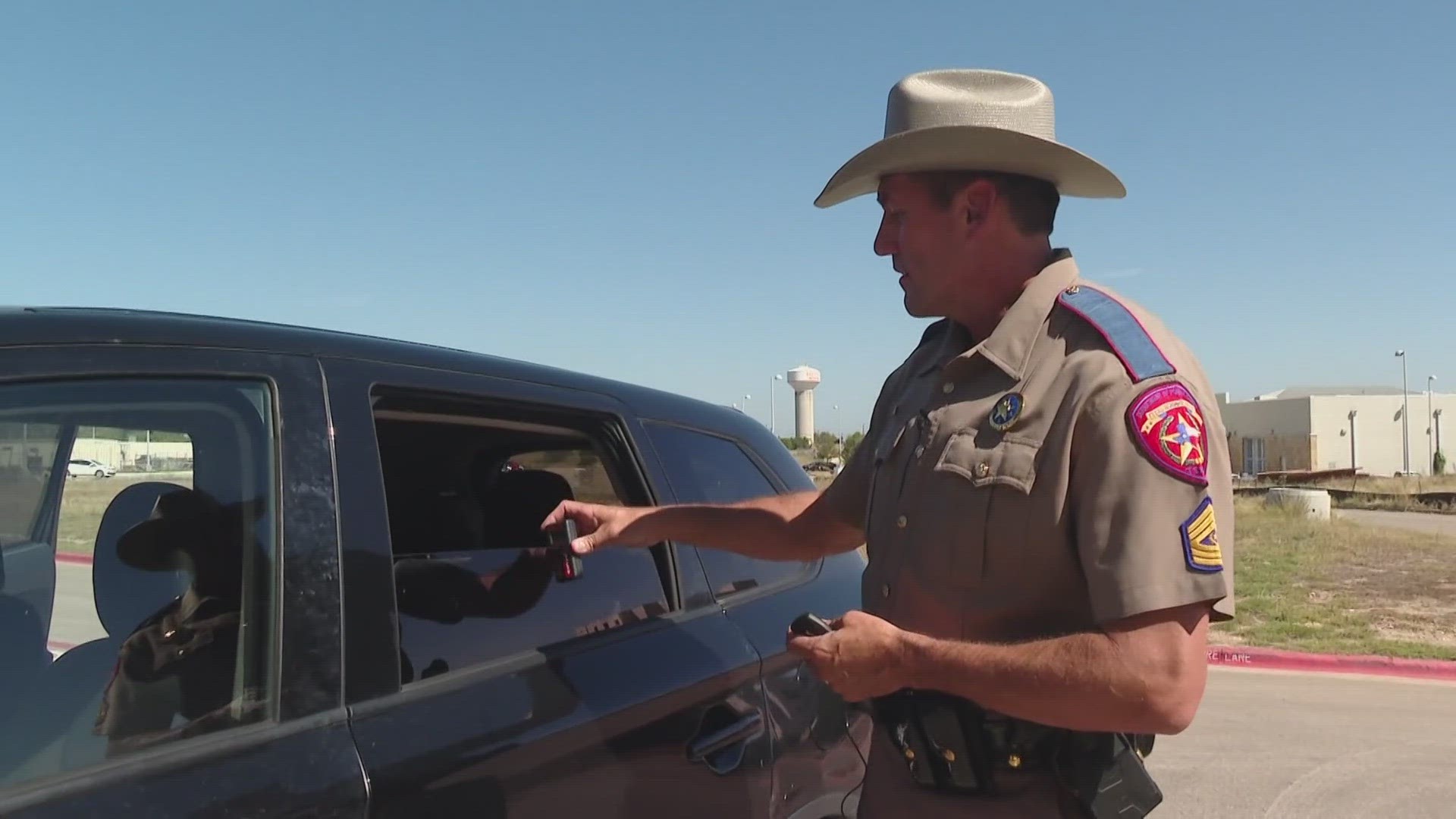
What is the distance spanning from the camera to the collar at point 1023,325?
176cm

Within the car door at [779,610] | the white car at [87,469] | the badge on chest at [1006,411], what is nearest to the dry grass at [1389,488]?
the car door at [779,610]

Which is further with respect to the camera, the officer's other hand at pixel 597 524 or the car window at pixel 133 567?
the officer's other hand at pixel 597 524

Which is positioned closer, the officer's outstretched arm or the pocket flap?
the pocket flap

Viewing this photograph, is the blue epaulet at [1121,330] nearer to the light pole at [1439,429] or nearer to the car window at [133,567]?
the car window at [133,567]

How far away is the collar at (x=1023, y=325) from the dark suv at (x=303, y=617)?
0.96 m

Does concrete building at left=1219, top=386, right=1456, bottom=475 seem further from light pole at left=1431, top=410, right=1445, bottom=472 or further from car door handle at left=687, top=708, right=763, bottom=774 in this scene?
car door handle at left=687, top=708, right=763, bottom=774

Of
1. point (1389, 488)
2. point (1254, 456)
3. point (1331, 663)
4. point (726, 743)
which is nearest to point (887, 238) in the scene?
point (726, 743)

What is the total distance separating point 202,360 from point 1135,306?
1.50m

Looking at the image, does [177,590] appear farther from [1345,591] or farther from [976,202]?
[1345,591]

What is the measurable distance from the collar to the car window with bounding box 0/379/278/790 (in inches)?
46.5

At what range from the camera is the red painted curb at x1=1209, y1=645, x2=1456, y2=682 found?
24.2 ft

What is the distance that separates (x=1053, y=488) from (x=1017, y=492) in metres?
0.06

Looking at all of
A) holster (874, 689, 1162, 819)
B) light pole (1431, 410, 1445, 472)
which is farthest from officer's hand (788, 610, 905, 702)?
light pole (1431, 410, 1445, 472)

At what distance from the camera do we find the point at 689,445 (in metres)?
2.72
